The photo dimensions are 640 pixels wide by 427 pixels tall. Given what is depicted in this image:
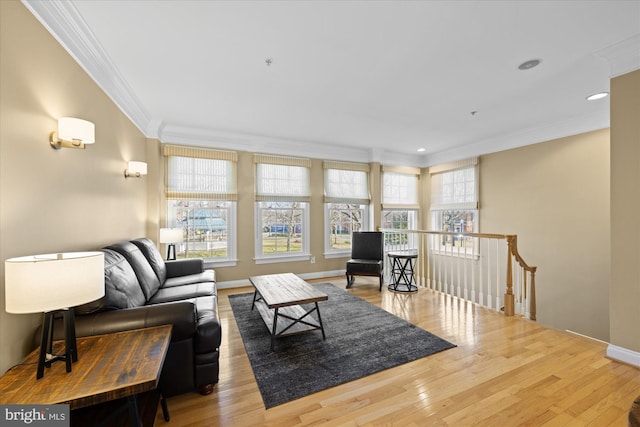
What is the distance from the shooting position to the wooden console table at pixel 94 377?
1104 millimetres

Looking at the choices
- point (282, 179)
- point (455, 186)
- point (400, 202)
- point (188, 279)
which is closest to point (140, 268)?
point (188, 279)

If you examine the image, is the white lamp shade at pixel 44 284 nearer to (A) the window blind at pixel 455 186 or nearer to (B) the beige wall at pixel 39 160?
(B) the beige wall at pixel 39 160

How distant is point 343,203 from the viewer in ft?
18.6

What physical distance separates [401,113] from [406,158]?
103 inches

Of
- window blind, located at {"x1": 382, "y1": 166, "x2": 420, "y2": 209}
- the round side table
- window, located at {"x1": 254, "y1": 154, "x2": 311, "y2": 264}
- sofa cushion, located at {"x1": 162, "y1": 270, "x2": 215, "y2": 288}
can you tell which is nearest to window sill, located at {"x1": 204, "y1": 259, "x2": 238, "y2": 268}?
window, located at {"x1": 254, "y1": 154, "x2": 311, "y2": 264}

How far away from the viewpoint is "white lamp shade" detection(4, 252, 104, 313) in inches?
45.1

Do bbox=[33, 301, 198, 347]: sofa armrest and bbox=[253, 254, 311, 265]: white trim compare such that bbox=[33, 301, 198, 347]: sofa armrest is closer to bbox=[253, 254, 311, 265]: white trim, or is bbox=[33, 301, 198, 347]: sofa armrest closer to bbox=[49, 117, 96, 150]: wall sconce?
bbox=[49, 117, 96, 150]: wall sconce

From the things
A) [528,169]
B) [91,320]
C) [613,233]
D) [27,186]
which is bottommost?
[91,320]

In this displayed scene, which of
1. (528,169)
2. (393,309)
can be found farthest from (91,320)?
(528,169)

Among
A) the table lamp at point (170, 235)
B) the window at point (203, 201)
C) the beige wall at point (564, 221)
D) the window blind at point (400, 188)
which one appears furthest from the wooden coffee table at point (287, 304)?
the beige wall at point (564, 221)

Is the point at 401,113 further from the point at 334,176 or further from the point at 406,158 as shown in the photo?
the point at 406,158

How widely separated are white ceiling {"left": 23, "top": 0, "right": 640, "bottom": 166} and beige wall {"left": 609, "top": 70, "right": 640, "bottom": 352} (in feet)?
0.89

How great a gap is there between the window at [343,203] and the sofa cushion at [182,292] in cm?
291

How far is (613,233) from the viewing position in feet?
7.78
